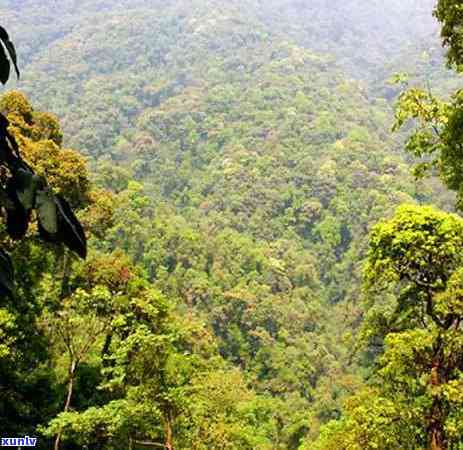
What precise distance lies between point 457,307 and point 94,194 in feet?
46.2

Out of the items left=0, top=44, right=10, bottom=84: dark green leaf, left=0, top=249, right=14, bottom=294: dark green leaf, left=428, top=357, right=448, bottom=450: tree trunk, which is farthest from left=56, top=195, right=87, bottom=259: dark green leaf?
left=428, top=357, right=448, bottom=450: tree trunk

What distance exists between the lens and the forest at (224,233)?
8.79 meters

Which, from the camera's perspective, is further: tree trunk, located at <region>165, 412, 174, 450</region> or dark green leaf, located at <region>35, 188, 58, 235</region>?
tree trunk, located at <region>165, 412, 174, 450</region>

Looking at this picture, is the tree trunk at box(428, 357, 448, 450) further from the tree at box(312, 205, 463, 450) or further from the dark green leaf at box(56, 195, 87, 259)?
the dark green leaf at box(56, 195, 87, 259)

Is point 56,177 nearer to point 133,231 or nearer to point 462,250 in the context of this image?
point 462,250

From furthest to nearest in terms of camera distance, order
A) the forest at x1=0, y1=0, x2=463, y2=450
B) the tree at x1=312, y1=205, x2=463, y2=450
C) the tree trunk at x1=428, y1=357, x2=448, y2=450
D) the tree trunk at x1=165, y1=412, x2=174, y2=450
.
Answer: the tree trunk at x1=165, y1=412, x2=174, y2=450 < the forest at x1=0, y1=0, x2=463, y2=450 < the tree at x1=312, y1=205, x2=463, y2=450 < the tree trunk at x1=428, y1=357, x2=448, y2=450

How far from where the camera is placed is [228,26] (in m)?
124

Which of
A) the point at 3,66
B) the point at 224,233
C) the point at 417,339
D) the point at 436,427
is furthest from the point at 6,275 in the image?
the point at 224,233

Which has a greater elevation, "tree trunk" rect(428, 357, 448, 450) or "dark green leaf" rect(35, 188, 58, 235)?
"dark green leaf" rect(35, 188, 58, 235)

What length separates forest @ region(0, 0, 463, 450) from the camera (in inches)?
346

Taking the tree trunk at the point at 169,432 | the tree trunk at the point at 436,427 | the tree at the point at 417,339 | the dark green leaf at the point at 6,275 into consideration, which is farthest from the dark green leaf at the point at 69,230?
the tree trunk at the point at 169,432

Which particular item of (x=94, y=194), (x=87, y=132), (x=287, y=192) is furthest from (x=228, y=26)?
(x=94, y=194)

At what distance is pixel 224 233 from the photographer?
5644 centimetres

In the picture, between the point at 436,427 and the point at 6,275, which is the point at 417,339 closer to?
the point at 436,427
